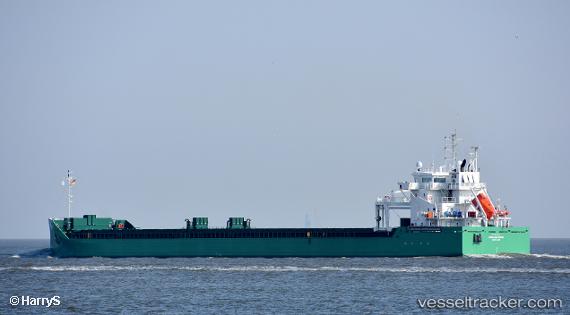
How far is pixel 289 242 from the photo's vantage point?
86938 mm

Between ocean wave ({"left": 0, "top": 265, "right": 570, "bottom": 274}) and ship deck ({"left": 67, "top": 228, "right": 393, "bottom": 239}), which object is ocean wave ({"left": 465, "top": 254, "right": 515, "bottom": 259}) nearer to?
ship deck ({"left": 67, "top": 228, "right": 393, "bottom": 239})

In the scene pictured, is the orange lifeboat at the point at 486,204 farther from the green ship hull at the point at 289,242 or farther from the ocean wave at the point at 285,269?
the ocean wave at the point at 285,269

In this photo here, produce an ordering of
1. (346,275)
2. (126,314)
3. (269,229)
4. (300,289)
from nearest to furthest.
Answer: (126,314) → (300,289) → (346,275) → (269,229)

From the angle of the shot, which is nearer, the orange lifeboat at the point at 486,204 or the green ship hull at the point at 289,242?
the green ship hull at the point at 289,242

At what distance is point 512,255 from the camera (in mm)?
82250

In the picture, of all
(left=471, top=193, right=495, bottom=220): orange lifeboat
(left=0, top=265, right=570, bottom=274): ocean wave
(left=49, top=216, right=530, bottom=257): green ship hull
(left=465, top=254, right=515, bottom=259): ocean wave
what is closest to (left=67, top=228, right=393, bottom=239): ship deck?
(left=49, top=216, right=530, bottom=257): green ship hull

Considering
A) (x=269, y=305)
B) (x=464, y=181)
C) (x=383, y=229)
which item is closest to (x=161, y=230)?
(x=383, y=229)

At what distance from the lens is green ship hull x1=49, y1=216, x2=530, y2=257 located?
3152 inches

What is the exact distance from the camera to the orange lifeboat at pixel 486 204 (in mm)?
81062

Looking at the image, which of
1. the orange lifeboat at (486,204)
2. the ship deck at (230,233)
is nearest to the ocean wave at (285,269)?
the orange lifeboat at (486,204)

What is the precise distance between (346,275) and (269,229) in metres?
19.7

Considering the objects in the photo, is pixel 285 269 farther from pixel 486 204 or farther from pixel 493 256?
pixel 486 204

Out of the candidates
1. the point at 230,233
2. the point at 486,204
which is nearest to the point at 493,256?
the point at 486,204

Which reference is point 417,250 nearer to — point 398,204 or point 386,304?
point 398,204
